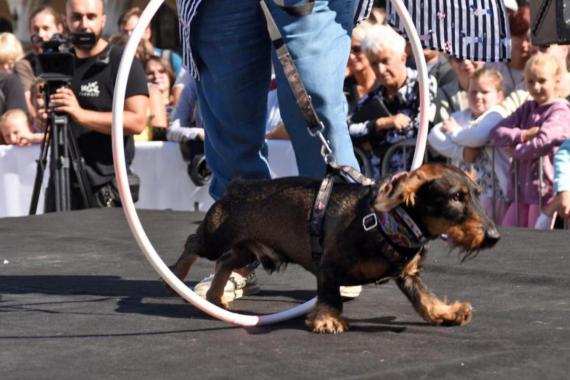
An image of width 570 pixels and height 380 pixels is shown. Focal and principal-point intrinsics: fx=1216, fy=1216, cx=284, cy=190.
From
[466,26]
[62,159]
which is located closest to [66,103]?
[62,159]

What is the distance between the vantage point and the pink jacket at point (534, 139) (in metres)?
6.42

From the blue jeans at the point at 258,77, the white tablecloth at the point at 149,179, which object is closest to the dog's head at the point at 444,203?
the blue jeans at the point at 258,77

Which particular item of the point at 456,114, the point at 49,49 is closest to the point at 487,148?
the point at 456,114

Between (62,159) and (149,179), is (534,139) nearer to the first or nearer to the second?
(62,159)

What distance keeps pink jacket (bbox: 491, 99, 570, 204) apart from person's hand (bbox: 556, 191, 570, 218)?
1.68 feet

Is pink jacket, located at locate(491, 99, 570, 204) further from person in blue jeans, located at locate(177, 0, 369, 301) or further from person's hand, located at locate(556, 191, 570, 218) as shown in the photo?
person in blue jeans, located at locate(177, 0, 369, 301)

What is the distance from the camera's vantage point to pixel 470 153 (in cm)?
697

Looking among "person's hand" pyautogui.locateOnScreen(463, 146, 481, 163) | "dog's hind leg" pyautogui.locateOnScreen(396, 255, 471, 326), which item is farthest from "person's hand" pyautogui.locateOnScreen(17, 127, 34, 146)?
"dog's hind leg" pyautogui.locateOnScreen(396, 255, 471, 326)

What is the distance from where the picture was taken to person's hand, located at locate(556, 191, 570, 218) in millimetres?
5930

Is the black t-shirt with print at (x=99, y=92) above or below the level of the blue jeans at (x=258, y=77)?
below

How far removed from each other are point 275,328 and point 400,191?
0.66 metres

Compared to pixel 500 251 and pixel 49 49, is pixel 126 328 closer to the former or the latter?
pixel 500 251

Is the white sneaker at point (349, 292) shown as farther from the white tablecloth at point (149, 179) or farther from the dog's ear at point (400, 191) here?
the white tablecloth at point (149, 179)

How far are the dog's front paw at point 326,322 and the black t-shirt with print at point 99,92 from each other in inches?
146
